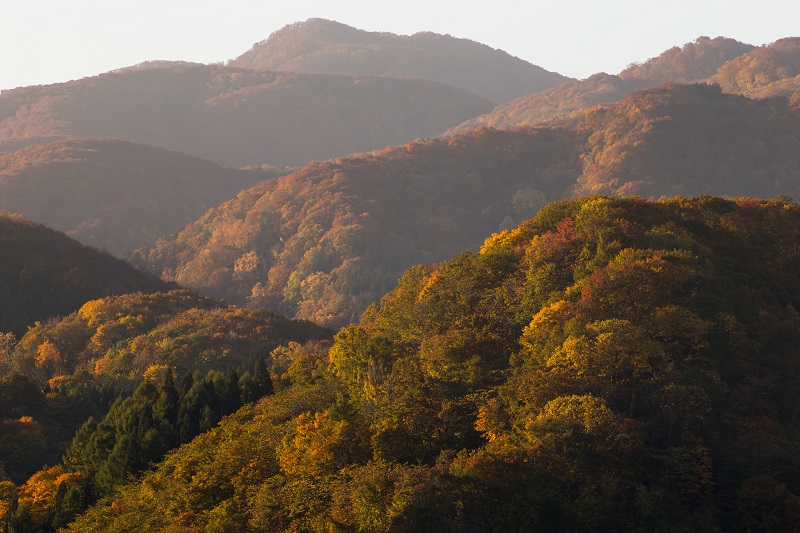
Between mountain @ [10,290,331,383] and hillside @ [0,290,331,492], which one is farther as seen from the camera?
mountain @ [10,290,331,383]

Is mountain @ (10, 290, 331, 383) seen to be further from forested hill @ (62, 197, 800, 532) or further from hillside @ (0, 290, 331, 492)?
forested hill @ (62, 197, 800, 532)

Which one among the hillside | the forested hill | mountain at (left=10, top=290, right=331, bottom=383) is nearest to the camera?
the forested hill

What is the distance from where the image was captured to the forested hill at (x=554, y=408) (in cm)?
6781

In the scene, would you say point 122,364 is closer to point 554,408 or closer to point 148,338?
point 148,338

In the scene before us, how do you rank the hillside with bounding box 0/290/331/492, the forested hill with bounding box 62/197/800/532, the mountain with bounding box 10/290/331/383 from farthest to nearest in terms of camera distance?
1. the mountain with bounding box 10/290/331/383
2. the hillside with bounding box 0/290/331/492
3. the forested hill with bounding box 62/197/800/532

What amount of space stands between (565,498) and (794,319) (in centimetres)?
3292

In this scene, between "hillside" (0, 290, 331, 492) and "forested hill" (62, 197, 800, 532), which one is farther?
"hillside" (0, 290, 331, 492)

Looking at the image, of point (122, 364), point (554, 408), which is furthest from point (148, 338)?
point (554, 408)

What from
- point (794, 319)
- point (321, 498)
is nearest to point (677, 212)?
point (794, 319)

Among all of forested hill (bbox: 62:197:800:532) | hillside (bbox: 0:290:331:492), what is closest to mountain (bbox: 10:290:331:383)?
hillside (bbox: 0:290:331:492)

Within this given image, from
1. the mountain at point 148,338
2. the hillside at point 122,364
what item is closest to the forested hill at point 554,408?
the hillside at point 122,364

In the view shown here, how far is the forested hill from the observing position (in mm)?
67812

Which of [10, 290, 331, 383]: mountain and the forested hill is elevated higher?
the forested hill

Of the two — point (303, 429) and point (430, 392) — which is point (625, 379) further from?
point (303, 429)
